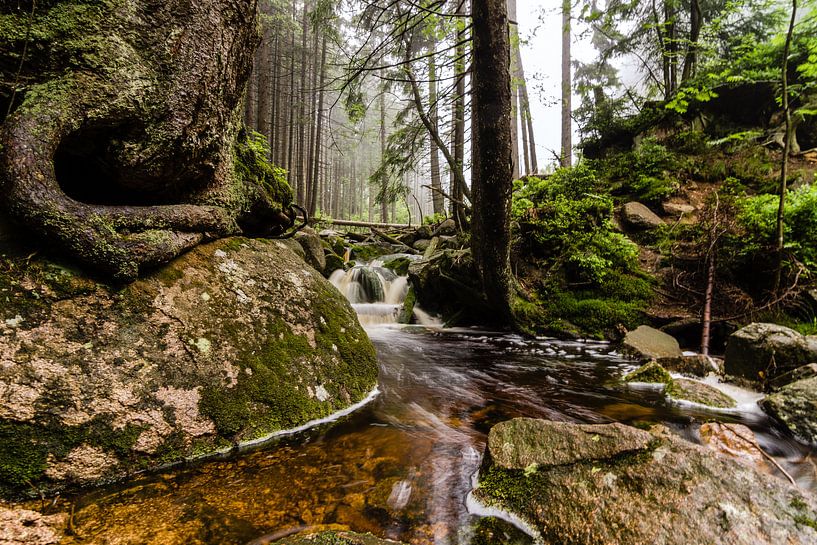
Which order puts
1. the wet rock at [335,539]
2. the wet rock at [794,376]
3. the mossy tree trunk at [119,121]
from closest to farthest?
1. the wet rock at [335,539]
2. the mossy tree trunk at [119,121]
3. the wet rock at [794,376]

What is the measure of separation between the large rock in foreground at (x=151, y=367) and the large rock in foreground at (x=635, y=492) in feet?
5.05

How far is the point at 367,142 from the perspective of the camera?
49.9 m

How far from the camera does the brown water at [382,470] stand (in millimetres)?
1571

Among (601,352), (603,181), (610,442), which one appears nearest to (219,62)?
(610,442)

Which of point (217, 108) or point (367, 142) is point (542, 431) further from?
point (367, 142)

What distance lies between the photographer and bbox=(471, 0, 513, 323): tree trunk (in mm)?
4594

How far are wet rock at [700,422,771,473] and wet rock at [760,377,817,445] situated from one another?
1.76 ft

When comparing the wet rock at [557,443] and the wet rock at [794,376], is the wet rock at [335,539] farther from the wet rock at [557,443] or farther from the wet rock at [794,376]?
the wet rock at [794,376]

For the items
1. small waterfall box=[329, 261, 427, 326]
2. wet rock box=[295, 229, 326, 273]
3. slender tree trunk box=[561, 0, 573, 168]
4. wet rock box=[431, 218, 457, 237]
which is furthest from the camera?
slender tree trunk box=[561, 0, 573, 168]

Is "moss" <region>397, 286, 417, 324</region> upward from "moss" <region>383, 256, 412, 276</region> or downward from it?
downward

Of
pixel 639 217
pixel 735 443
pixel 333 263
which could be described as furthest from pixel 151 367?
pixel 333 263

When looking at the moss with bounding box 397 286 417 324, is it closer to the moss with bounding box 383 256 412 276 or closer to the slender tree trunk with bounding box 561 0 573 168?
the moss with bounding box 383 256 412 276

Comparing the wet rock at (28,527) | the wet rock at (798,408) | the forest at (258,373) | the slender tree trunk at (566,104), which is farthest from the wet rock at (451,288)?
the slender tree trunk at (566,104)

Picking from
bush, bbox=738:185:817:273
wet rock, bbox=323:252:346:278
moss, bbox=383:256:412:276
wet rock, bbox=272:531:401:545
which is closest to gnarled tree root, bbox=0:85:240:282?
wet rock, bbox=272:531:401:545
